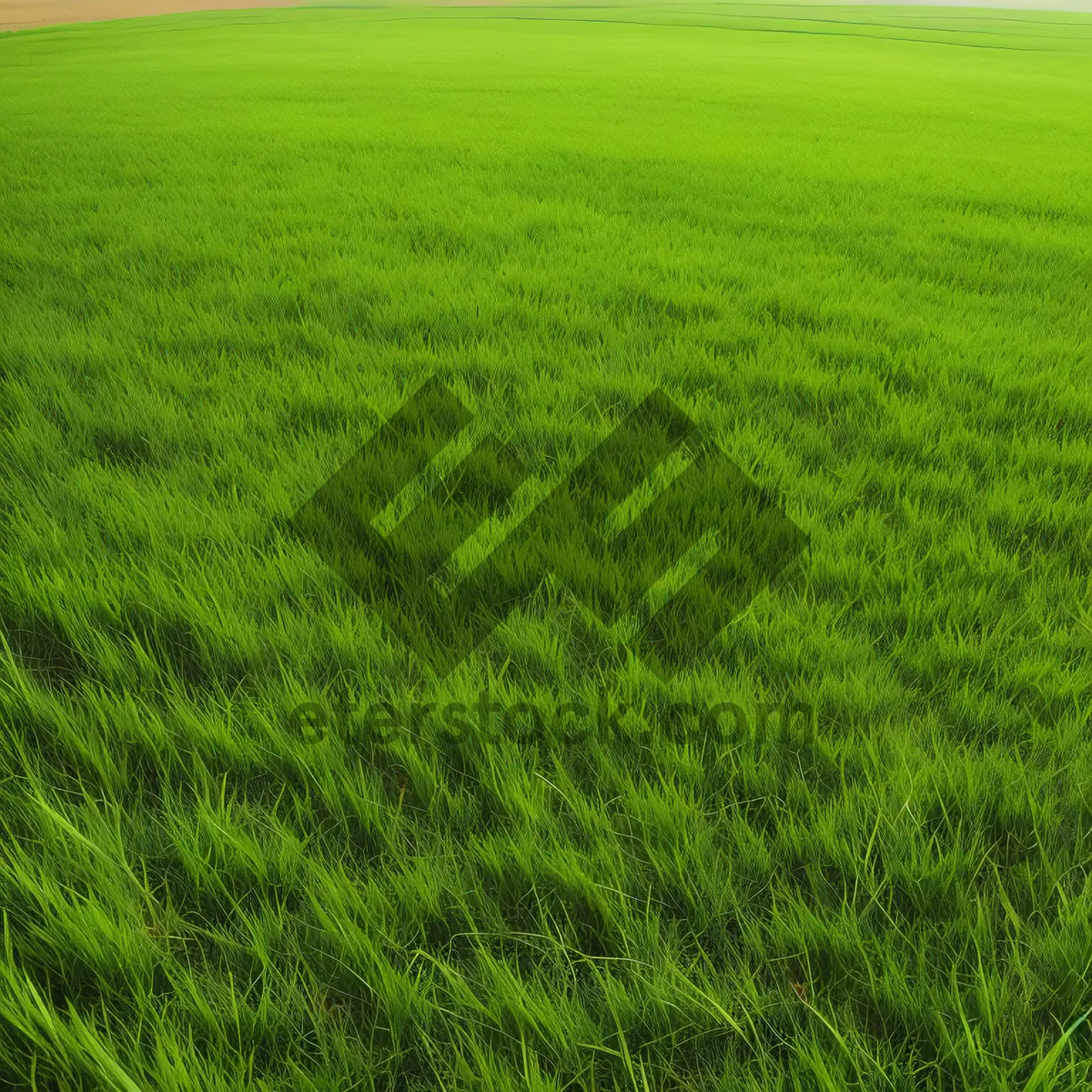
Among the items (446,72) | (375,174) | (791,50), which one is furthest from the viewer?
(791,50)

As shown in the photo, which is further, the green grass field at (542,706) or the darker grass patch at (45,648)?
the darker grass patch at (45,648)

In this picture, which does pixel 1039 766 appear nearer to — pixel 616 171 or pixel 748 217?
pixel 748 217

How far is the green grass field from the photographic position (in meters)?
0.97

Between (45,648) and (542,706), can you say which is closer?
(542,706)

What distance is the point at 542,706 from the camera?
1471 millimetres

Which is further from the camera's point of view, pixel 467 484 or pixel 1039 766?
pixel 467 484

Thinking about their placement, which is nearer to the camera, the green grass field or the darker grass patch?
the green grass field

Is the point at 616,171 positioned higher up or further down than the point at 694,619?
higher up

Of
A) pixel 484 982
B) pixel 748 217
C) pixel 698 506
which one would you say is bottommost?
pixel 484 982

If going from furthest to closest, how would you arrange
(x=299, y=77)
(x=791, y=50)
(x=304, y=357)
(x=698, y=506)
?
(x=791, y=50)
(x=299, y=77)
(x=304, y=357)
(x=698, y=506)

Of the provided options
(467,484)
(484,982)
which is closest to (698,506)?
(467,484)

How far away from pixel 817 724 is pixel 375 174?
22.0 feet

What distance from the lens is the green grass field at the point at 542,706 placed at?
0.97 m

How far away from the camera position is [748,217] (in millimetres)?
5422
